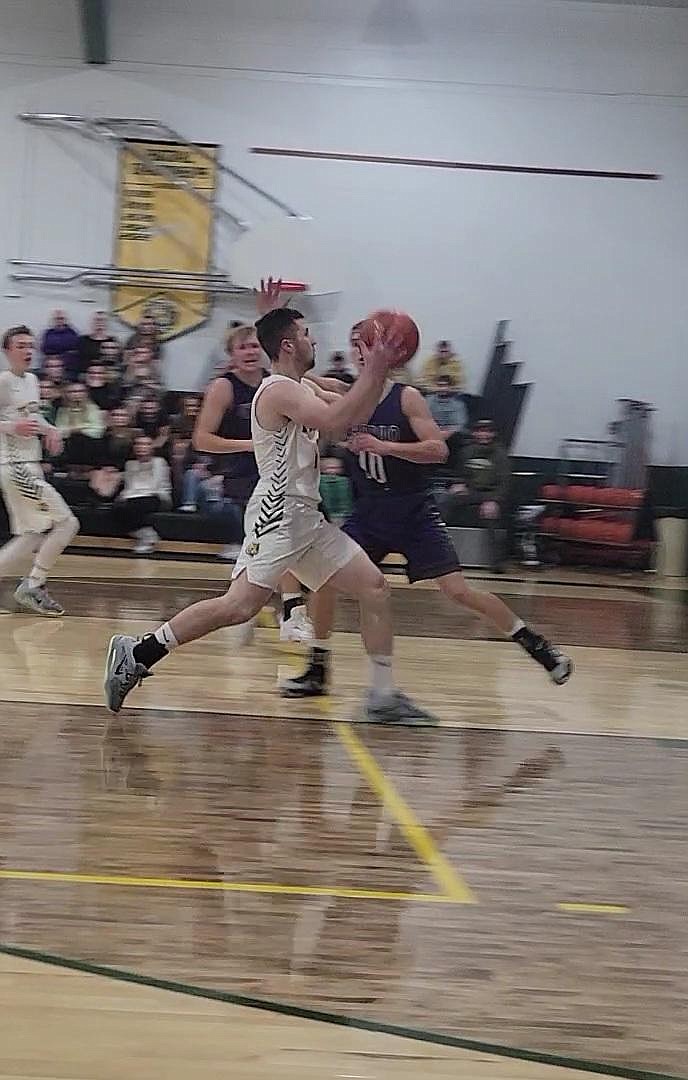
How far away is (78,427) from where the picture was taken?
38.5 ft

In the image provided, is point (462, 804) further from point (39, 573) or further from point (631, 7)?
point (631, 7)

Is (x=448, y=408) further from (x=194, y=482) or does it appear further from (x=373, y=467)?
(x=373, y=467)

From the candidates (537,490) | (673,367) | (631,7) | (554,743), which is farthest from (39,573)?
(631,7)

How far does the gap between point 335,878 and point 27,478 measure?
4.31 meters

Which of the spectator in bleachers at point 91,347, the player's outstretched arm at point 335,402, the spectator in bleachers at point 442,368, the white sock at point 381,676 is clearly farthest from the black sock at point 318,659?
the spectator in bleachers at point 442,368

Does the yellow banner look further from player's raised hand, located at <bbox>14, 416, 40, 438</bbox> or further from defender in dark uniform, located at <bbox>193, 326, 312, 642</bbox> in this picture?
defender in dark uniform, located at <bbox>193, 326, 312, 642</bbox>

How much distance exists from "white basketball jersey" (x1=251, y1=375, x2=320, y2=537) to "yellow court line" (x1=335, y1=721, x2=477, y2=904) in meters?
0.80

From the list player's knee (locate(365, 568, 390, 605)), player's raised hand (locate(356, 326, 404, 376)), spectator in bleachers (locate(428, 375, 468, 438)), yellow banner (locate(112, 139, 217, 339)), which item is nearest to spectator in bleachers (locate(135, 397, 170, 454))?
yellow banner (locate(112, 139, 217, 339))

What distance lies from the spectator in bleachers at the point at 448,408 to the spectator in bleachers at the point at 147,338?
2686 millimetres

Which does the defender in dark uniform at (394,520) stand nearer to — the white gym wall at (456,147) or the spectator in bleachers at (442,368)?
the spectator in bleachers at (442,368)

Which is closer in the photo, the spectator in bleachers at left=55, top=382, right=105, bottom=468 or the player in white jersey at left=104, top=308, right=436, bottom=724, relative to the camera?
the player in white jersey at left=104, top=308, right=436, bottom=724

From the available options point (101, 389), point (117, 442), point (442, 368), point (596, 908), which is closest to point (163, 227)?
point (101, 389)

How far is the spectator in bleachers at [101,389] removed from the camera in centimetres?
1195

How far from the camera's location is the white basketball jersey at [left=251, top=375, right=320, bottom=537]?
448 centimetres
